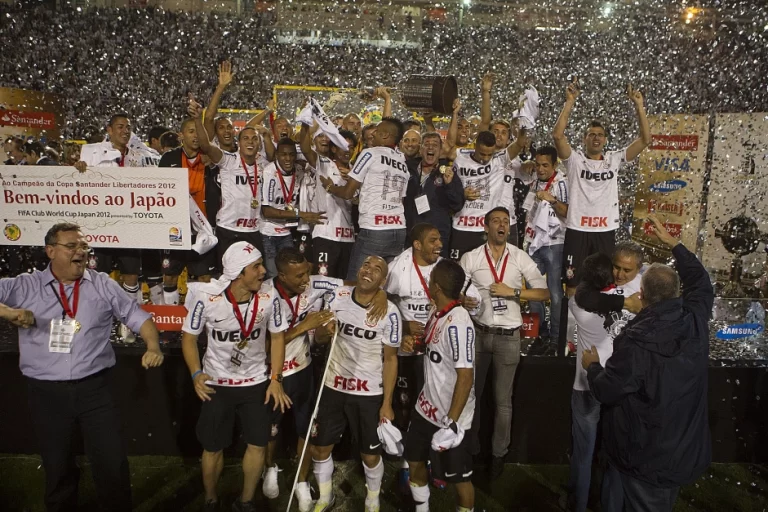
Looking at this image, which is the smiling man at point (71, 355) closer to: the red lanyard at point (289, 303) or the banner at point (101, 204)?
the red lanyard at point (289, 303)

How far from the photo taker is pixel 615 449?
11.0 ft

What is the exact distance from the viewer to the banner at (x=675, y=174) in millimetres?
8906

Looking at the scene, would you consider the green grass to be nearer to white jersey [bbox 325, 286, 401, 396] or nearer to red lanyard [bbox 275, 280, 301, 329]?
white jersey [bbox 325, 286, 401, 396]

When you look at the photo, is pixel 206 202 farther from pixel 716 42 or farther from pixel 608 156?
pixel 716 42

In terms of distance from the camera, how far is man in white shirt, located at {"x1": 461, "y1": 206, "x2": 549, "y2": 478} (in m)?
4.82

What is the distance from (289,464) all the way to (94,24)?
1919 centimetres

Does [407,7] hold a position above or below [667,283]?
above

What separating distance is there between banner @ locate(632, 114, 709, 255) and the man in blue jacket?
252 inches

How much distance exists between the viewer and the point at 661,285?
3.19 meters

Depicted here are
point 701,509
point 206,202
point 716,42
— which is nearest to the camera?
point 701,509

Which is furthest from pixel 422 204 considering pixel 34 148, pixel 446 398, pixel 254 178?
pixel 34 148

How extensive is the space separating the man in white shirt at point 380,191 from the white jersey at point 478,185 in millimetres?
774

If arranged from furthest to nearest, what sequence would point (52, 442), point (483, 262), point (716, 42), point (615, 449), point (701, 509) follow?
point (716, 42) → point (483, 262) → point (701, 509) → point (52, 442) → point (615, 449)

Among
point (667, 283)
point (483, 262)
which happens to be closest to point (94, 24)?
point (483, 262)
